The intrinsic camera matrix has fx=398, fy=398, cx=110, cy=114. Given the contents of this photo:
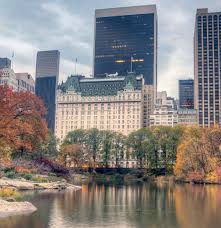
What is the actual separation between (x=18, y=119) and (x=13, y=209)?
23.9m

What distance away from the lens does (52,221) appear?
3294 cm

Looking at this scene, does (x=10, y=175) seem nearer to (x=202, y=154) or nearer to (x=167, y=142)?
(x=202, y=154)

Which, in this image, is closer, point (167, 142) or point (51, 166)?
point (51, 166)

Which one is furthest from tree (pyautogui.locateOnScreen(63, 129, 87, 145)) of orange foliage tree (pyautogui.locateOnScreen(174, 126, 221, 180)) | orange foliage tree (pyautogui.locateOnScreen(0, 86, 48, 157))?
orange foliage tree (pyautogui.locateOnScreen(0, 86, 48, 157))

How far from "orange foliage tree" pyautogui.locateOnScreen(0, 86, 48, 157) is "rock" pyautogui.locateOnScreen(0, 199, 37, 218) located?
42.1ft

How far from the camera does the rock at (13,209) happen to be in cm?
3509

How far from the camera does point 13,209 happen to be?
119 feet

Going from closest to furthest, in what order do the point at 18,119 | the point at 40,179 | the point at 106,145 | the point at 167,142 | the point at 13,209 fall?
the point at 13,209 < the point at 18,119 < the point at 40,179 < the point at 167,142 < the point at 106,145

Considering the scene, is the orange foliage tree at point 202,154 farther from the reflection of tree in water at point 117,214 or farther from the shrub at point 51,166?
the reflection of tree in water at point 117,214

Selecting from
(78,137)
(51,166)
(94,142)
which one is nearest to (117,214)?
(51,166)

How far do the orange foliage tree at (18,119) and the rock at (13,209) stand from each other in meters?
12.8

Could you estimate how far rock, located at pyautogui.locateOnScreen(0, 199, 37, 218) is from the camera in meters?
35.1

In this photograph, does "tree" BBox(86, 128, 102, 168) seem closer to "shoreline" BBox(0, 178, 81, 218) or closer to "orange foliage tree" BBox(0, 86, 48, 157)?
"shoreline" BBox(0, 178, 81, 218)

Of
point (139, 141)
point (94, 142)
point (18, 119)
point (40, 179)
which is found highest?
point (18, 119)
